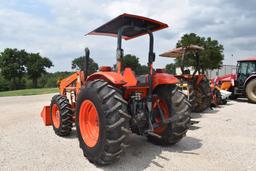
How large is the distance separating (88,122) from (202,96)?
5200 millimetres

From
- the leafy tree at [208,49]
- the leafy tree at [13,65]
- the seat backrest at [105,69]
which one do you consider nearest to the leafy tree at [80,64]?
the seat backrest at [105,69]

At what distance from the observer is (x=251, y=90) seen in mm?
10844

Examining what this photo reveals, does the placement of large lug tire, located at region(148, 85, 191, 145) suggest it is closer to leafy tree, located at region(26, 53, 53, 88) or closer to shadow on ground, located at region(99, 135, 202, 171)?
shadow on ground, located at region(99, 135, 202, 171)

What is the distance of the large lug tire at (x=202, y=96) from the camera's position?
793cm

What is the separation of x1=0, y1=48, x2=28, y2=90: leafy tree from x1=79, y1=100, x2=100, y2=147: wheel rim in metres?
46.5

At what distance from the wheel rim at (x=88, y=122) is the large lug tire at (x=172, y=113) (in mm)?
1065

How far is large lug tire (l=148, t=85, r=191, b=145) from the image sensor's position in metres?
4.00

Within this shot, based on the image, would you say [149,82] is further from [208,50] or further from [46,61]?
[46,61]

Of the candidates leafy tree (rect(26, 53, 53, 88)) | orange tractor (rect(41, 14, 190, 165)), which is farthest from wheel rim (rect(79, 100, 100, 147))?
leafy tree (rect(26, 53, 53, 88))

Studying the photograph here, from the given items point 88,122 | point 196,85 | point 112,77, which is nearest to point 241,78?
point 196,85

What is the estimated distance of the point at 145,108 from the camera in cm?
383

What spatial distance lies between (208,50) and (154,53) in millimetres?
22042

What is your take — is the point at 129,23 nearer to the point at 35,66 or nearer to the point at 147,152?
the point at 147,152

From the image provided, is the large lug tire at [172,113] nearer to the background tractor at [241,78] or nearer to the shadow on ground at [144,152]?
the shadow on ground at [144,152]
